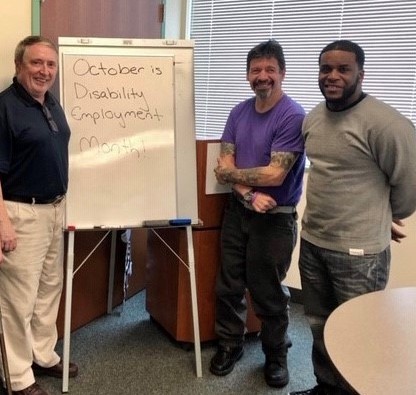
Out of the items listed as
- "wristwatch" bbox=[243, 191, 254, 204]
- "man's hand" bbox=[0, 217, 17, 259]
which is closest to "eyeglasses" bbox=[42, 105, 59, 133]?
"man's hand" bbox=[0, 217, 17, 259]

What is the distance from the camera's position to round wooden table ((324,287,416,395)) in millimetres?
963

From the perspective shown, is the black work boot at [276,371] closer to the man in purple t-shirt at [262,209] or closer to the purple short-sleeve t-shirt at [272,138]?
the man in purple t-shirt at [262,209]

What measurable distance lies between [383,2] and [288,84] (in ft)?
2.44

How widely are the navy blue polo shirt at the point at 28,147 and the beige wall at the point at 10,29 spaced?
0.77ft

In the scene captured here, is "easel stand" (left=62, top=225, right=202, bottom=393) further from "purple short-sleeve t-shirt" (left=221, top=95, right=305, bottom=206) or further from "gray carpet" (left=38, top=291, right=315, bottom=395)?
"purple short-sleeve t-shirt" (left=221, top=95, right=305, bottom=206)

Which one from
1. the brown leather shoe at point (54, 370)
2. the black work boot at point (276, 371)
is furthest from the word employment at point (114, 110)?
the black work boot at point (276, 371)

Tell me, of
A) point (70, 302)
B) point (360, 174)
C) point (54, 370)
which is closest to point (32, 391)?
point (54, 370)

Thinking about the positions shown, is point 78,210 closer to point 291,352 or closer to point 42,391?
point 42,391

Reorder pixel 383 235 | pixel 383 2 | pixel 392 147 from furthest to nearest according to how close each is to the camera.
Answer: pixel 383 2
pixel 383 235
pixel 392 147

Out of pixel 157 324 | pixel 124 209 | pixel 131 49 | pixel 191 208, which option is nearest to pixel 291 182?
pixel 191 208

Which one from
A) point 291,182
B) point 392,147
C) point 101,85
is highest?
point 101,85

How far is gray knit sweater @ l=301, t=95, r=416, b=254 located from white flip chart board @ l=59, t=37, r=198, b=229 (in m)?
0.67

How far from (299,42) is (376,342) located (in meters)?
2.49

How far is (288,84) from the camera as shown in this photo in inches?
129
